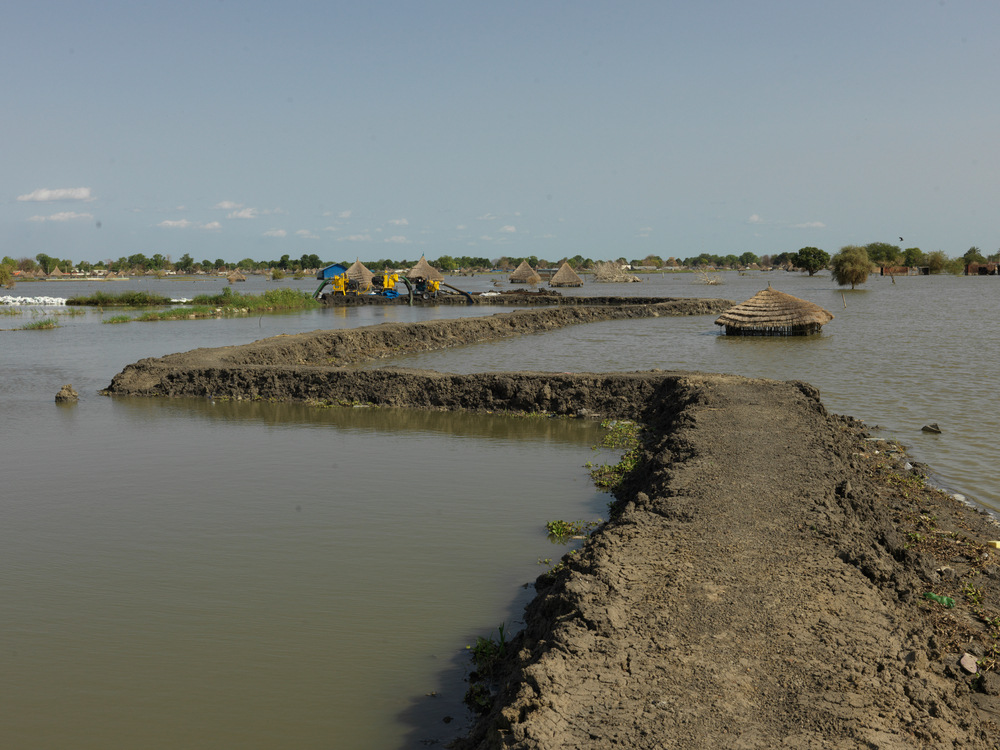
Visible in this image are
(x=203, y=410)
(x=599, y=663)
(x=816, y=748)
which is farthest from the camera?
(x=203, y=410)

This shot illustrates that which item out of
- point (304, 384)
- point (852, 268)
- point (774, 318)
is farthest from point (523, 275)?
point (304, 384)

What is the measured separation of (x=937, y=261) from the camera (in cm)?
14112

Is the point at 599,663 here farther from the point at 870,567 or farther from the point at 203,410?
the point at 203,410

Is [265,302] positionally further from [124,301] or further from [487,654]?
[487,654]

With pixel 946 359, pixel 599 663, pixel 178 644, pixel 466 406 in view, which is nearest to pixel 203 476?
pixel 178 644

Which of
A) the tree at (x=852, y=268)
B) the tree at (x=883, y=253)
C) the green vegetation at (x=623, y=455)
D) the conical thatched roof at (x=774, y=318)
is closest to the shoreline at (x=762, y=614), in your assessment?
the green vegetation at (x=623, y=455)

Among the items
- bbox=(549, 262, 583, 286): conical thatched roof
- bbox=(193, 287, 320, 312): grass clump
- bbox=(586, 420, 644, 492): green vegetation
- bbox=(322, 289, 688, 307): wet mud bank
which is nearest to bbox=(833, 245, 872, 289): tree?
bbox=(549, 262, 583, 286): conical thatched roof

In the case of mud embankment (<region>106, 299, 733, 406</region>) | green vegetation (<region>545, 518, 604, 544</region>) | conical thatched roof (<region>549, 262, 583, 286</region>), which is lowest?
green vegetation (<region>545, 518, 604, 544</region>)

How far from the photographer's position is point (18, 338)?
97.0 feet

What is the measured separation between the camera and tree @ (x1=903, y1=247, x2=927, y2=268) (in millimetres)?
154188

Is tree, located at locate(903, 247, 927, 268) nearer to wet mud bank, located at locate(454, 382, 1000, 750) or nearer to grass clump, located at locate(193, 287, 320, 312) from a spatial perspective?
grass clump, located at locate(193, 287, 320, 312)

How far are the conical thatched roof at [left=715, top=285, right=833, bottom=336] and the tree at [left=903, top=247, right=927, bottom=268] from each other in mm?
137813

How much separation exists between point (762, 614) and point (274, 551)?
4.62 m

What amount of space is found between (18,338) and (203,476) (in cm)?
2498
